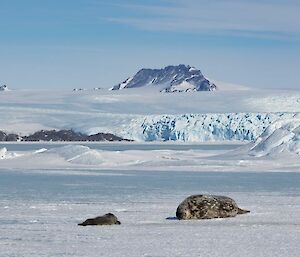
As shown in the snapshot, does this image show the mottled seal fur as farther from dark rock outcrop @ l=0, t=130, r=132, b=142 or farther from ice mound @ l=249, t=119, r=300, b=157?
dark rock outcrop @ l=0, t=130, r=132, b=142

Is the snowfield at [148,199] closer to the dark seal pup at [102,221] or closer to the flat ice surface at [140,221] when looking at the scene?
the flat ice surface at [140,221]

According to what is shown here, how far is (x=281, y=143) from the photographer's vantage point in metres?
44.1

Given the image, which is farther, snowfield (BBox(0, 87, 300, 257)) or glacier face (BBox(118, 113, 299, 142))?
glacier face (BBox(118, 113, 299, 142))

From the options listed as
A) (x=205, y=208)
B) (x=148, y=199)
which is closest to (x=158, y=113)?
(x=148, y=199)

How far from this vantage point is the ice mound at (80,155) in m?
42.7

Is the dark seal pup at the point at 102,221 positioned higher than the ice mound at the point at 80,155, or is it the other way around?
the dark seal pup at the point at 102,221

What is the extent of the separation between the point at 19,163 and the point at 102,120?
6209 centimetres

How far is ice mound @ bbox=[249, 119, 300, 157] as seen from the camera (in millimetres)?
42969

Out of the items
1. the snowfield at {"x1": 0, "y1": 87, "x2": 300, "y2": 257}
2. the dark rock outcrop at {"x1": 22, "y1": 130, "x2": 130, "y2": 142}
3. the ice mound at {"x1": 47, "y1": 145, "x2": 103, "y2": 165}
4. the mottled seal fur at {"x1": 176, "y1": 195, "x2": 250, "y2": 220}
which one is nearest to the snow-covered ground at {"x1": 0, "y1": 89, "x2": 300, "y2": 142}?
the dark rock outcrop at {"x1": 22, "y1": 130, "x2": 130, "y2": 142}

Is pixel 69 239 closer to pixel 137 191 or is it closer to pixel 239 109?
pixel 137 191

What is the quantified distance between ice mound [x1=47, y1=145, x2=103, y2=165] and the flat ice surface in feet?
46.6

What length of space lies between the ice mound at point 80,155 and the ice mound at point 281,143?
31.8 feet

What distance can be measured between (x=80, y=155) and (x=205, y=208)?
92.0ft

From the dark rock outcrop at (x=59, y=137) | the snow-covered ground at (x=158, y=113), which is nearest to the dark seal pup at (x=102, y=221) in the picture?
the snow-covered ground at (x=158, y=113)
